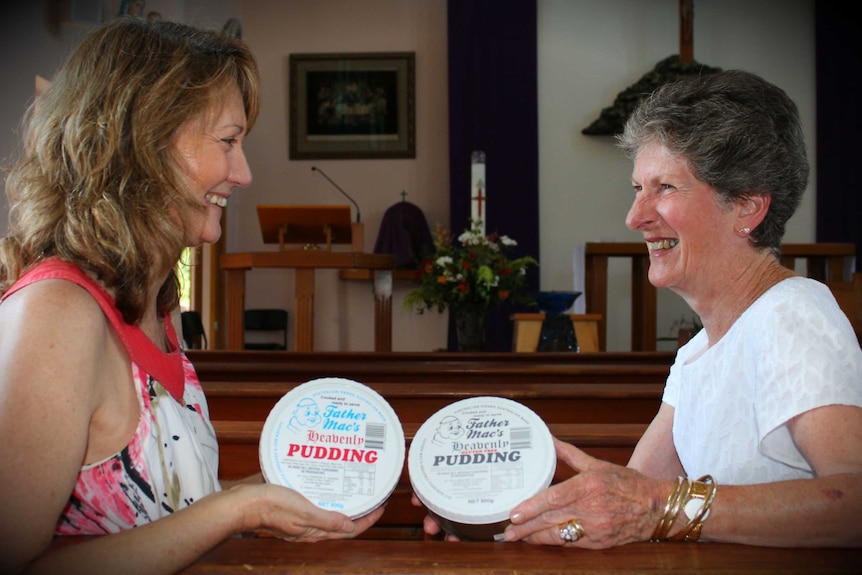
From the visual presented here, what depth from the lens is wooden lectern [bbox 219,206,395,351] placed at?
16.8 ft

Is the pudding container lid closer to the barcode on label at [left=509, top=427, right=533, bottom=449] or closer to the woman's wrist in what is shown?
the barcode on label at [left=509, top=427, right=533, bottom=449]

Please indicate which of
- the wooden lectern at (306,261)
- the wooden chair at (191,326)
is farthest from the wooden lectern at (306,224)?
the wooden chair at (191,326)

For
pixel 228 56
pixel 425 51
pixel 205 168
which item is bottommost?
pixel 205 168

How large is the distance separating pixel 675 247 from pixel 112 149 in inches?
42.2

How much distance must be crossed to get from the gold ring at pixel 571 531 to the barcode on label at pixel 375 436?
0.28 m

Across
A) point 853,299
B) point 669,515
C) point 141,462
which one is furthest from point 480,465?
point 853,299

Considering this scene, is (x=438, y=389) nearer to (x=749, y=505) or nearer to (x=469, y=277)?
(x=749, y=505)

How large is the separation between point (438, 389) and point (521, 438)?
1.23 meters

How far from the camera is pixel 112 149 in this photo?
122cm

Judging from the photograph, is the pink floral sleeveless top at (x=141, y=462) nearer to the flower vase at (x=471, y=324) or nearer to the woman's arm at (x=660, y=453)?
the woman's arm at (x=660, y=453)

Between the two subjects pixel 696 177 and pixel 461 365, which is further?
pixel 461 365

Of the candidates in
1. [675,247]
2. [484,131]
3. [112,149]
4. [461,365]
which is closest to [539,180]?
[484,131]

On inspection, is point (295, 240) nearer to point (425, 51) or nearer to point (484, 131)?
point (484, 131)

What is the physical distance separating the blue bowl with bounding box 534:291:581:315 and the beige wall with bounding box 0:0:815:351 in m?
3.11
